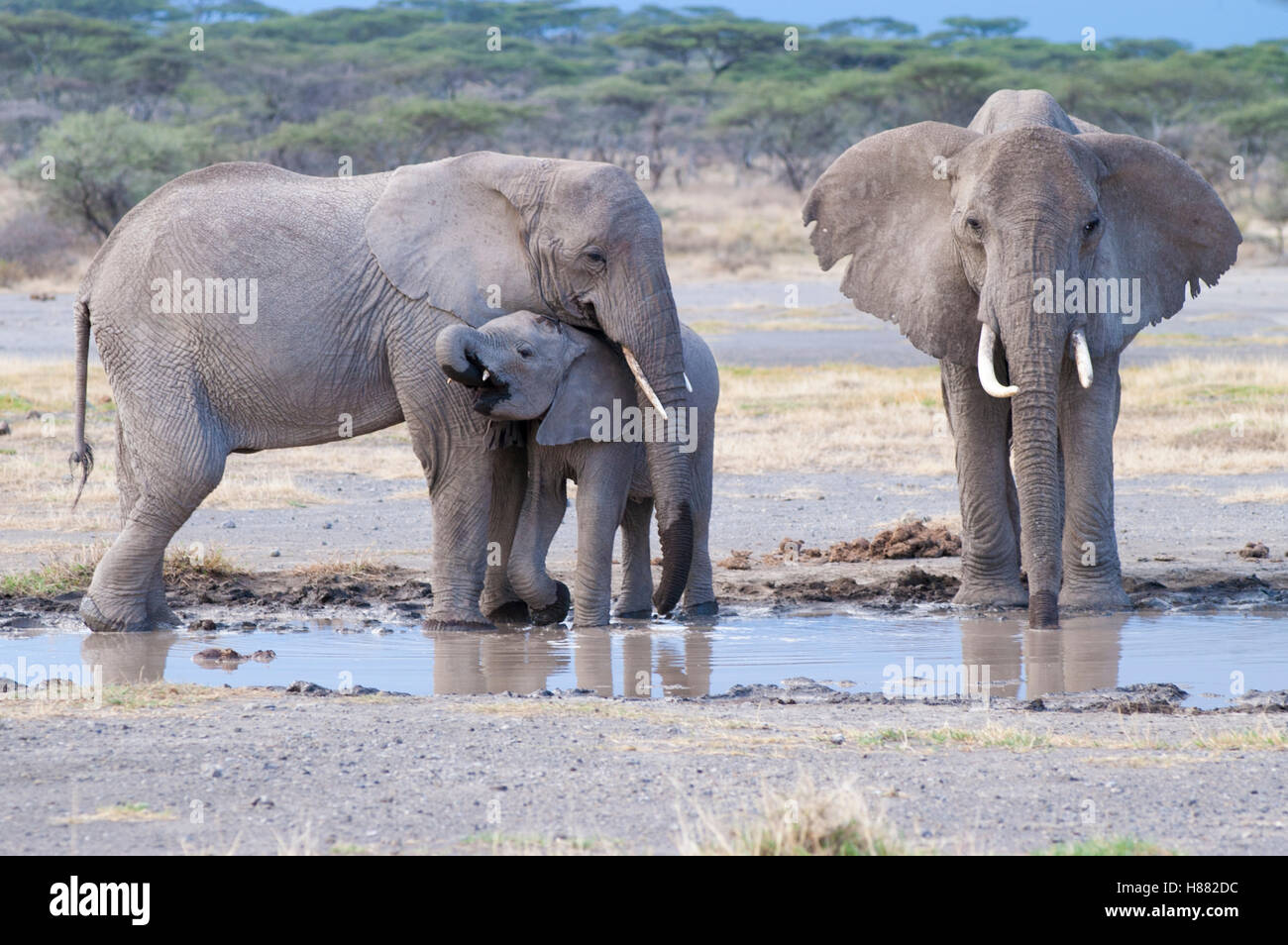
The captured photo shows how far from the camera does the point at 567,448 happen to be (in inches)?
355

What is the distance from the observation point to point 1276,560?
11023mm

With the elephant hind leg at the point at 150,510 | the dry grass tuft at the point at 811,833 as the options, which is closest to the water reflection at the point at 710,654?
the elephant hind leg at the point at 150,510

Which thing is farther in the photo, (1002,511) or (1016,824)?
(1002,511)

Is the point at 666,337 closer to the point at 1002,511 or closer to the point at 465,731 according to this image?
the point at 1002,511

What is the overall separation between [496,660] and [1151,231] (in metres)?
4.02

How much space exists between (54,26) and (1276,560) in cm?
5475

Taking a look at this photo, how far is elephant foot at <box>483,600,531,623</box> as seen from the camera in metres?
9.61

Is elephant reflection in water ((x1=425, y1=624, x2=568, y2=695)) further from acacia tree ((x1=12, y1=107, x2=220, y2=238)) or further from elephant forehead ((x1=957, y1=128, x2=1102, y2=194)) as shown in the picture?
acacia tree ((x1=12, y1=107, x2=220, y2=238))

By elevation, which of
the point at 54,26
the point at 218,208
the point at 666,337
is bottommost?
the point at 666,337

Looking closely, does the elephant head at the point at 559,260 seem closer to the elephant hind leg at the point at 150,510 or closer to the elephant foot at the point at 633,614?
the elephant foot at the point at 633,614

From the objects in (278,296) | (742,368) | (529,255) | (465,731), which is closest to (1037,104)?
(529,255)

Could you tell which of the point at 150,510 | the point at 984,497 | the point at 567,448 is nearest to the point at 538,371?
the point at 567,448
